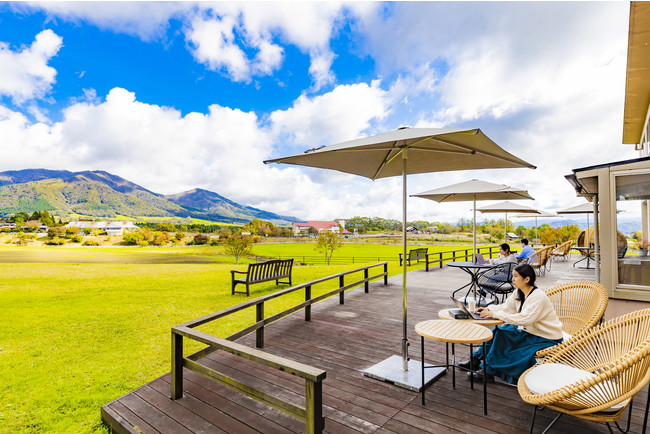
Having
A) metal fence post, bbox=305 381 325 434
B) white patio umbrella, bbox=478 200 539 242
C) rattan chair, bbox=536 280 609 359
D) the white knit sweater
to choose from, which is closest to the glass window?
rattan chair, bbox=536 280 609 359

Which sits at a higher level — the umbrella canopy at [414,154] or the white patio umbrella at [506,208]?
the umbrella canopy at [414,154]

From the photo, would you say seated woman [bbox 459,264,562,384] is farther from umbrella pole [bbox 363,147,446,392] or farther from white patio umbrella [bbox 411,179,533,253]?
white patio umbrella [bbox 411,179,533,253]

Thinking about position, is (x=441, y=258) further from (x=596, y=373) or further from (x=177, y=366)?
(x=177, y=366)

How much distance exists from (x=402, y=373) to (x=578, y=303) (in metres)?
2.22

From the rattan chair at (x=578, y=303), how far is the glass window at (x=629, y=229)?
2577mm

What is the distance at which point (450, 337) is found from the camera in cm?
254

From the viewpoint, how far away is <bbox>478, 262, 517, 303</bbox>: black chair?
592 cm

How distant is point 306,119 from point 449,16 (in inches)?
846

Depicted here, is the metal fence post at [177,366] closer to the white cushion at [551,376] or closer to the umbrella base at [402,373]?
the umbrella base at [402,373]

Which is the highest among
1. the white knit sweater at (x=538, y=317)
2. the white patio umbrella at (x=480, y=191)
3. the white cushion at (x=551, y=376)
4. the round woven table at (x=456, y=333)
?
the white patio umbrella at (x=480, y=191)

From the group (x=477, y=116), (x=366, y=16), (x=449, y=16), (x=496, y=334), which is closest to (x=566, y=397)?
(x=496, y=334)

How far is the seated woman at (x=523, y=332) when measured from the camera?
8.73 feet

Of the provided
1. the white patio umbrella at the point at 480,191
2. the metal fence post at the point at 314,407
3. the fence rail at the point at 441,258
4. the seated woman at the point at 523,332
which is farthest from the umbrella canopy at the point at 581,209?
the metal fence post at the point at 314,407

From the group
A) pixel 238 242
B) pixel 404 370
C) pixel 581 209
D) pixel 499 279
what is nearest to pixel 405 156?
pixel 404 370
